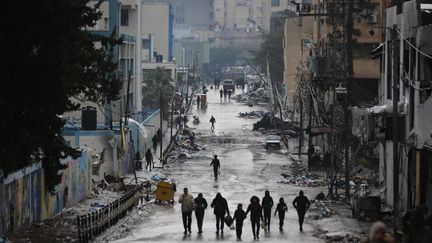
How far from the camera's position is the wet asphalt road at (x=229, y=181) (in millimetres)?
31078

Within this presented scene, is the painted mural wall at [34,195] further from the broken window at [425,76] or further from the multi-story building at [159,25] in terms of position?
the multi-story building at [159,25]

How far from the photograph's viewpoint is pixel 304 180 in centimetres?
5112

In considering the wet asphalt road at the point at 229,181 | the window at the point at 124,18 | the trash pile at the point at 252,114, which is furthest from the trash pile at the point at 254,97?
the window at the point at 124,18

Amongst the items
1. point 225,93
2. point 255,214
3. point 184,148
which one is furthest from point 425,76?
point 225,93

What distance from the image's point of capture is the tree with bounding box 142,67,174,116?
98.9 metres

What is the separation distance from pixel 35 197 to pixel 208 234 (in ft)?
17.4

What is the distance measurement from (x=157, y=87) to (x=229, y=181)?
164 ft

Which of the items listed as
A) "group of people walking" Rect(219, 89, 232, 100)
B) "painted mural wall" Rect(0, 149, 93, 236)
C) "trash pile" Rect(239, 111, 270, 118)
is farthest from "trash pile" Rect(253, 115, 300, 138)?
"painted mural wall" Rect(0, 149, 93, 236)

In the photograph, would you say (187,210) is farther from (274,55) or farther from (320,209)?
(274,55)

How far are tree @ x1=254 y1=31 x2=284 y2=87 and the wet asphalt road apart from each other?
2668 centimetres

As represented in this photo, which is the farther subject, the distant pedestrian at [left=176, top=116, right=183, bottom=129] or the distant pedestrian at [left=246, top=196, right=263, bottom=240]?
the distant pedestrian at [left=176, top=116, right=183, bottom=129]

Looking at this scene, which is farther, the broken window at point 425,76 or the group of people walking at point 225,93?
the group of people walking at point 225,93

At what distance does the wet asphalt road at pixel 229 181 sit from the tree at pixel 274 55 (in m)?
26.7

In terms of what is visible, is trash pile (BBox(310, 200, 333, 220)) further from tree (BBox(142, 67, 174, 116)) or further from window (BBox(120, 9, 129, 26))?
tree (BBox(142, 67, 174, 116))
